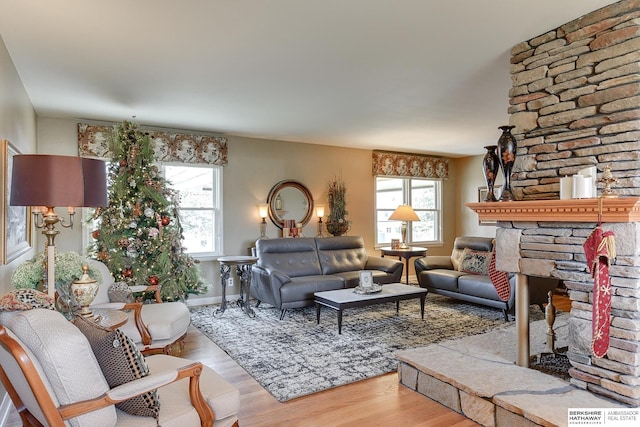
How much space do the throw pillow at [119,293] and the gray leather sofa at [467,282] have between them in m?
4.06

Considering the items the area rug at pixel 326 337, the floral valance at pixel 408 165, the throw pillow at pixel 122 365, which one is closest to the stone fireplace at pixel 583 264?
the area rug at pixel 326 337

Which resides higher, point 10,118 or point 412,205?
point 10,118

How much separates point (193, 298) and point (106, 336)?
430 centimetres

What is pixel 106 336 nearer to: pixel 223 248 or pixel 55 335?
pixel 55 335

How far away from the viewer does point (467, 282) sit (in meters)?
Result: 5.40

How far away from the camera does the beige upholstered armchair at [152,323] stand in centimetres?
320

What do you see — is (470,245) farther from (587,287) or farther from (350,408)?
(350,408)

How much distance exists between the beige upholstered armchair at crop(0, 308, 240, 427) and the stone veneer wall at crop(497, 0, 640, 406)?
2.20m

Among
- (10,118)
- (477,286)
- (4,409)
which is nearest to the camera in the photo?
(4,409)

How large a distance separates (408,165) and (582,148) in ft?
17.5

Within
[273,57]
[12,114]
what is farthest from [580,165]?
[12,114]

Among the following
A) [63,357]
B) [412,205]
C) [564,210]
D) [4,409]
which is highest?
[412,205]

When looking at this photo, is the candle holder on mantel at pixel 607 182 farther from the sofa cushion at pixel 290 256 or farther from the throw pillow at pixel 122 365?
the sofa cushion at pixel 290 256

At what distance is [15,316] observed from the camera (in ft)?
5.02
